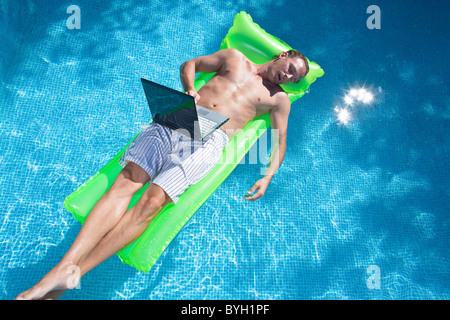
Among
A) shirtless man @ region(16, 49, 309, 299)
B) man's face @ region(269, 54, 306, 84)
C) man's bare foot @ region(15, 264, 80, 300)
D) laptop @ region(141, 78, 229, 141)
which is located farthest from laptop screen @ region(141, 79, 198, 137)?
man's bare foot @ region(15, 264, 80, 300)

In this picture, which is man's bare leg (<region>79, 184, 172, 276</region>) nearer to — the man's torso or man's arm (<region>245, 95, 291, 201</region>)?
the man's torso

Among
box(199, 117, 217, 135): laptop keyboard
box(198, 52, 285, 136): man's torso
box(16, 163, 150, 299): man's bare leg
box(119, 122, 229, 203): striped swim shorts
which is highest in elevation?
box(198, 52, 285, 136): man's torso

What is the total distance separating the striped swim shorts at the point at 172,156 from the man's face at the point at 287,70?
748 mm

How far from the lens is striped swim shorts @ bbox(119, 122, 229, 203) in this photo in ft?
7.01

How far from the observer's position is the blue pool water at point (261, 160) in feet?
8.27

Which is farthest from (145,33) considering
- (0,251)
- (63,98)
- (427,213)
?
(427,213)

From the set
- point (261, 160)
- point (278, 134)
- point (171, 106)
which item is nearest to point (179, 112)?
point (171, 106)

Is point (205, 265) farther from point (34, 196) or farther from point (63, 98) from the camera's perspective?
point (63, 98)

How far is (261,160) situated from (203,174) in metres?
0.89

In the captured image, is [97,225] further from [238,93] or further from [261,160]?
[261,160]

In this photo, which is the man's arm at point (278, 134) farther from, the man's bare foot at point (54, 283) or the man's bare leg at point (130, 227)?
the man's bare foot at point (54, 283)

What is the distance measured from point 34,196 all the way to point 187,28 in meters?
Result: 2.46

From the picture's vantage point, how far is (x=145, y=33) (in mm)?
3668

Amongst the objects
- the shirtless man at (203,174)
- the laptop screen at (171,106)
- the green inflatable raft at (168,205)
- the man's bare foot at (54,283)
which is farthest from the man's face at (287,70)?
the man's bare foot at (54,283)
